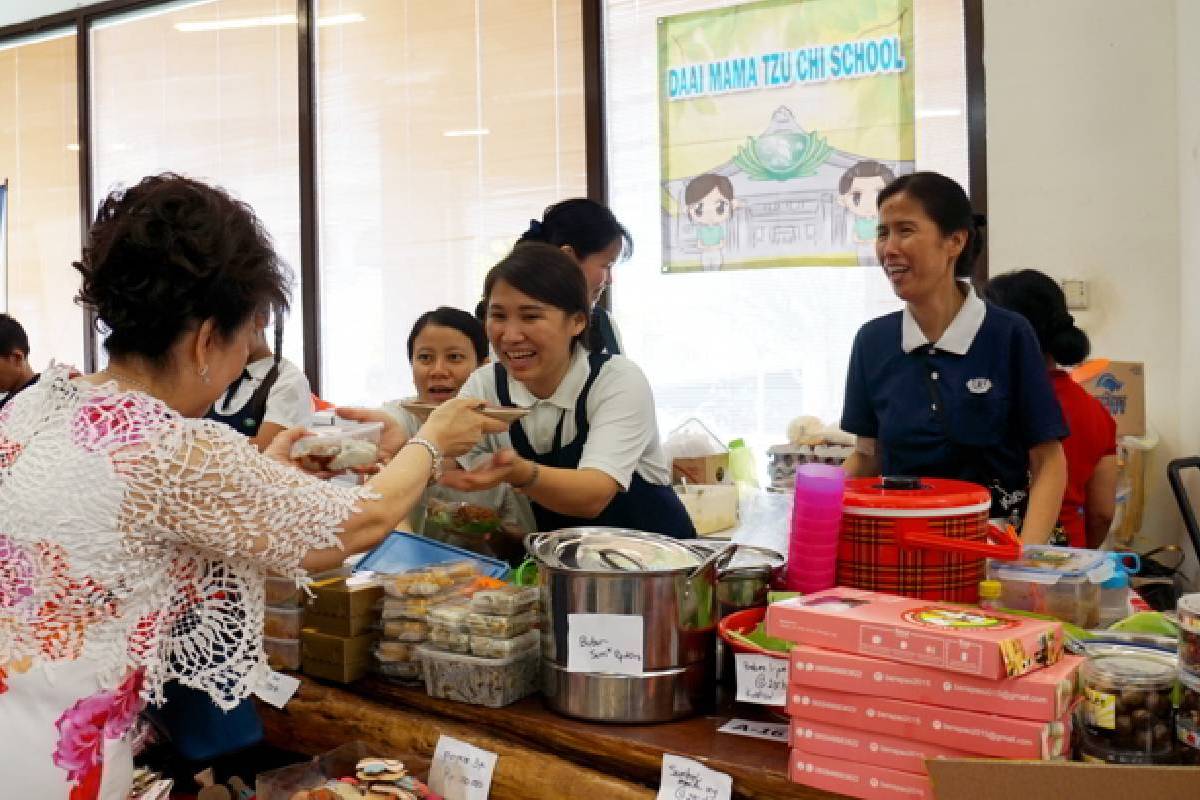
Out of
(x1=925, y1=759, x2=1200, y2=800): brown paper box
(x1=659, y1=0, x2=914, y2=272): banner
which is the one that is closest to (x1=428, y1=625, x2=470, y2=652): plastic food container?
(x1=925, y1=759, x2=1200, y2=800): brown paper box

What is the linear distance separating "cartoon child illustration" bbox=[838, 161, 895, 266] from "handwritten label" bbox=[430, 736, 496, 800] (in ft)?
10.7

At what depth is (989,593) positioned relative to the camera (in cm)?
161

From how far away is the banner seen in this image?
439 cm

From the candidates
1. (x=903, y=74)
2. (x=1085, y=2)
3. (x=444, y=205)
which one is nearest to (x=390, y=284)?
(x=444, y=205)

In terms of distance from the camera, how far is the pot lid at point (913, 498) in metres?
1.63

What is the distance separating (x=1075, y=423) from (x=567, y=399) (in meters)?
1.57

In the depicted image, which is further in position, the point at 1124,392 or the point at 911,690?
the point at 1124,392

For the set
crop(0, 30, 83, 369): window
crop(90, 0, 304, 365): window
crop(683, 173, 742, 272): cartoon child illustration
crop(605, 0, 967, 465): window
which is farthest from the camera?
crop(0, 30, 83, 369): window

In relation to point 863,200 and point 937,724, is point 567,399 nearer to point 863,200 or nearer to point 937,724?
point 937,724

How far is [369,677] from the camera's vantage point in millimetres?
1818

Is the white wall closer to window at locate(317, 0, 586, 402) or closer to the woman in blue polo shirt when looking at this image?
the woman in blue polo shirt

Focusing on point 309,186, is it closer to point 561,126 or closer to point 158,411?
point 561,126

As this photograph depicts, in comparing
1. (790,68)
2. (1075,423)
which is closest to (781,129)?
(790,68)

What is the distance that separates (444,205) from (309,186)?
822 millimetres
